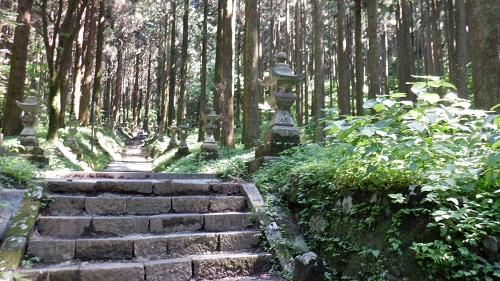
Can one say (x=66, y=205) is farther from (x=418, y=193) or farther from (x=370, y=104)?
(x=418, y=193)

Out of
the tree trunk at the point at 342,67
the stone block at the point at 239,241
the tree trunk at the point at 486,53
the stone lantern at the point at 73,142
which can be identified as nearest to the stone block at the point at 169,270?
the stone block at the point at 239,241

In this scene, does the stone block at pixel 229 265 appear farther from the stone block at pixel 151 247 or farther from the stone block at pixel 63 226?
the stone block at pixel 63 226

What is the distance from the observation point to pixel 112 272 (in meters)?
3.56

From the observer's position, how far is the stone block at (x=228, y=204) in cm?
504

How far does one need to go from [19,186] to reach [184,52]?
57.1ft

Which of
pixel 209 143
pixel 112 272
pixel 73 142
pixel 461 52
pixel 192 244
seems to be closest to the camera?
pixel 112 272

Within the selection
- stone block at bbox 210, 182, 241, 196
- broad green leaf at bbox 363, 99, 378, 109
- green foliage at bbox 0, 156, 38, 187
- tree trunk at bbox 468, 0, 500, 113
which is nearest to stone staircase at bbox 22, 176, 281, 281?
stone block at bbox 210, 182, 241, 196

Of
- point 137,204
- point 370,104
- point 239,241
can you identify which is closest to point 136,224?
point 137,204

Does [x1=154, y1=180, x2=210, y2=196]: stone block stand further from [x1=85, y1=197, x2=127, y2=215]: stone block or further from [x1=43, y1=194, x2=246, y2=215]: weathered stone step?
[x1=85, y1=197, x2=127, y2=215]: stone block

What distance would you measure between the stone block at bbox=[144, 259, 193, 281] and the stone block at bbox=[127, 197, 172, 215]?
1100 millimetres

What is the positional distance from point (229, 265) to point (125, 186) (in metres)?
2.12

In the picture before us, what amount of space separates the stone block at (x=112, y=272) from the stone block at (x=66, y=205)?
1.14 m

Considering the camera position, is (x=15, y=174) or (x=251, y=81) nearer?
(x=15, y=174)

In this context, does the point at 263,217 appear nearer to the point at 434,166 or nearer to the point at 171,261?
the point at 171,261
